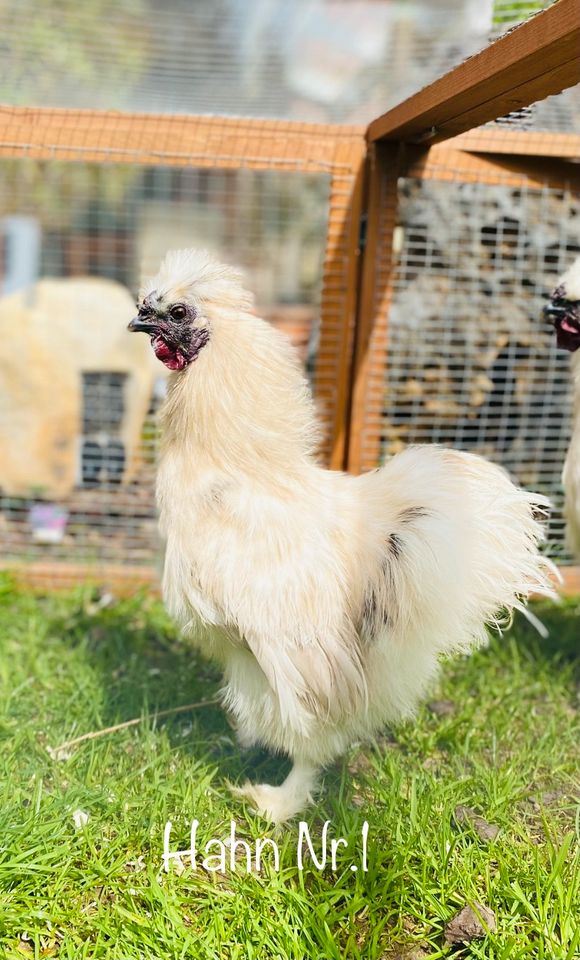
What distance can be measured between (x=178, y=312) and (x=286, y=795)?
1.58m

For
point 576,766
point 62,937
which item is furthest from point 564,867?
point 62,937

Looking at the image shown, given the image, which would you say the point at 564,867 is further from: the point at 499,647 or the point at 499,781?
the point at 499,647

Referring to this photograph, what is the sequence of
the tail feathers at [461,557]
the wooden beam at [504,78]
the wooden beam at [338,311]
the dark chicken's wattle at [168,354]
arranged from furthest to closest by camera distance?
the wooden beam at [338,311] < the dark chicken's wattle at [168,354] < the tail feathers at [461,557] < the wooden beam at [504,78]

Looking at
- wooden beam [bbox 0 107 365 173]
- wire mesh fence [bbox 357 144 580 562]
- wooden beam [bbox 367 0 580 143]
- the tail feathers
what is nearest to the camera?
wooden beam [bbox 367 0 580 143]

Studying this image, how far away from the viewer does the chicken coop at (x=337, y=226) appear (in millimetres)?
3568

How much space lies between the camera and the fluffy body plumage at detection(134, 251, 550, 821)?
7.89 ft

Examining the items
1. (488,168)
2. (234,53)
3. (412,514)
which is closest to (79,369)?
(234,53)

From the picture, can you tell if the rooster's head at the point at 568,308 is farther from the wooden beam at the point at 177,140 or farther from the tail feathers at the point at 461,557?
the wooden beam at the point at 177,140

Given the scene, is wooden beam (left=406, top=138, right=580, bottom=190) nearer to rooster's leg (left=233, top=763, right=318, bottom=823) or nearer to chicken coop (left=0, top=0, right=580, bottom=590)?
chicken coop (left=0, top=0, right=580, bottom=590)

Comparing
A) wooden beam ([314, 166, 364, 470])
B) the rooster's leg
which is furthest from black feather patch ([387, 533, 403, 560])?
wooden beam ([314, 166, 364, 470])

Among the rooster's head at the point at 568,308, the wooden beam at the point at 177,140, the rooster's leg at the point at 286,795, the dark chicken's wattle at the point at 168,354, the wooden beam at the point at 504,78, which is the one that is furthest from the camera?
the wooden beam at the point at 177,140

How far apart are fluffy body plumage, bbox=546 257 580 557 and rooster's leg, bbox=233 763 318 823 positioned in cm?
153

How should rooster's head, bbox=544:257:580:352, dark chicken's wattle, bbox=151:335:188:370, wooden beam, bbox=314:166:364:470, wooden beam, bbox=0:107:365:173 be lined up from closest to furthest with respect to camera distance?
dark chicken's wattle, bbox=151:335:188:370, rooster's head, bbox=544:257:580:352, wooden beam, bbox=0:107:365:173, wooden beam, bbox=314:166:364:470

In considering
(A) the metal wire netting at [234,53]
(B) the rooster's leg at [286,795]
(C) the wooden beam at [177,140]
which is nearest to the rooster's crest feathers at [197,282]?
(C) the wooden beam at [177,140]
